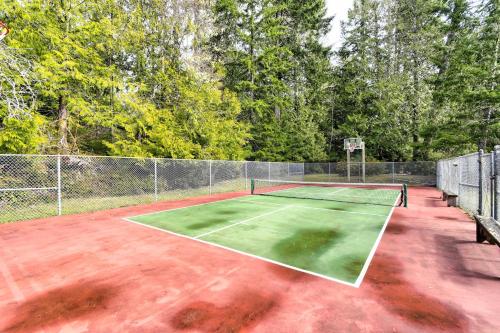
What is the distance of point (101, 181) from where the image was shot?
1227 cm

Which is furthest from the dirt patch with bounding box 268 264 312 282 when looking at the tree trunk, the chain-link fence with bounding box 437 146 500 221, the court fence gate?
the tree trunk

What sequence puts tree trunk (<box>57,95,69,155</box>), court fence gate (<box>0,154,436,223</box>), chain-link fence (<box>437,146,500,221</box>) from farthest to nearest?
tree trunk (<box>57,95,69,155</box>)
court fence gate (<box>0,154,436,223</box>)
chain-link fence (<box>437,146,500,221</box>)

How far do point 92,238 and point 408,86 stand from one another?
3320 cm

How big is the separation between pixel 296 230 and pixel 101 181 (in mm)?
9936

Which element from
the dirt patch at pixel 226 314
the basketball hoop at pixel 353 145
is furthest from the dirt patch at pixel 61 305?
the basketball hoop at pixel 353 145

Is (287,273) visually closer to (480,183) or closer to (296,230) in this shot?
(296,230)

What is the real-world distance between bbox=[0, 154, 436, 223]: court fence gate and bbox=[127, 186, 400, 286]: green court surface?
136 inches

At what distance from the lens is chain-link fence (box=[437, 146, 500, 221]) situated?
5.96 meters

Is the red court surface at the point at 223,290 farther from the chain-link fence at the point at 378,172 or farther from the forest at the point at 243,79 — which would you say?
the chain-link fence at the point at 378,172

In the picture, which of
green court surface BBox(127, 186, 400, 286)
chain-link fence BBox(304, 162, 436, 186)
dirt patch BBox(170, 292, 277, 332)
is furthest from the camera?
chain-link fence BBox(304, 162, 436, 186)

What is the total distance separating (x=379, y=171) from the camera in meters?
24.8

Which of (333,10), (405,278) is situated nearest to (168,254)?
(405,278)

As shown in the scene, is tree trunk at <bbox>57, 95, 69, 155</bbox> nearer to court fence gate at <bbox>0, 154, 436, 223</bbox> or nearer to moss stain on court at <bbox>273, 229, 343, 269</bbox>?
court fence gate at <bbox>0, 154, 436, 223</bbox>

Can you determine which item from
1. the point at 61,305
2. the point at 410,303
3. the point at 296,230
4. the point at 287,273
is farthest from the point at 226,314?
the point at 296,230
